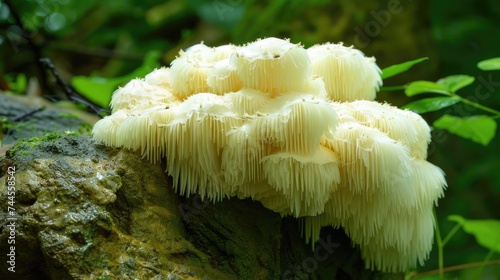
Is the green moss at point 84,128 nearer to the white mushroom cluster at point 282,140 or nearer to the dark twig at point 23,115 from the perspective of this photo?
the dark twig at point 23,115

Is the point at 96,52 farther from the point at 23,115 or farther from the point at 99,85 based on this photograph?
the point at 23,115

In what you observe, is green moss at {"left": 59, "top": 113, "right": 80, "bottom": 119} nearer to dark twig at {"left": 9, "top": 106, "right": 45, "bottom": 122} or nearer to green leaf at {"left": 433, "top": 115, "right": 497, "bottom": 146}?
dark twig at {"left": 9, "top": 106, "right": 45, "bottom": 122}

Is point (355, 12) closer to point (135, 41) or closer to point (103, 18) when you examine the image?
point (135, 41)

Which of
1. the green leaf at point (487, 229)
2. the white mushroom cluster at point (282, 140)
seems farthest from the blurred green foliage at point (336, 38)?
the white mushroom cluster at point (282, 140)

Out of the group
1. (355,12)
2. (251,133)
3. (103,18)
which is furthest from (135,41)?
(251,133)

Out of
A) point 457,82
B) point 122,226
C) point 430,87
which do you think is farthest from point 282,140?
point 457,82

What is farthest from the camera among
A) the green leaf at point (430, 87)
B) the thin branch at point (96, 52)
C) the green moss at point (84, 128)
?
the thin branch at point (96, 52)
